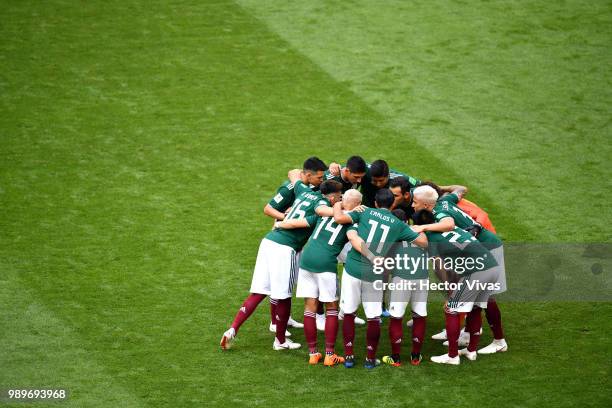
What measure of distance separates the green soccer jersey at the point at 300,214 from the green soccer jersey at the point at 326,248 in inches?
7.8

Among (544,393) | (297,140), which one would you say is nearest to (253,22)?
(297,140)

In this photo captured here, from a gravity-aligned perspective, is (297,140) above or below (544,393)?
above

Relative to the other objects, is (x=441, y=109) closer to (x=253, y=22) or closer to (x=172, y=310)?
(x=253, y=22)

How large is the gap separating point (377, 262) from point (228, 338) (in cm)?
167

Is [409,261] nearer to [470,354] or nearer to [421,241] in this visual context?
[421,241]

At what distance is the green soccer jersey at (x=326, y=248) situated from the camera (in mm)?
8258

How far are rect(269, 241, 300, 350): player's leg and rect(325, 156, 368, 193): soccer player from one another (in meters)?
0.95

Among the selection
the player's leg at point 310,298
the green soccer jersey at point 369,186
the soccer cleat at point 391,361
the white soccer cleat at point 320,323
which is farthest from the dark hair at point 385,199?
the white soccer cleat at point 320,323

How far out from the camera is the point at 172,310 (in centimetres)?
941

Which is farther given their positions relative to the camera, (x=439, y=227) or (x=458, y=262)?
(x=458, y=262)

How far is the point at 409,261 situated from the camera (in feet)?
26.8

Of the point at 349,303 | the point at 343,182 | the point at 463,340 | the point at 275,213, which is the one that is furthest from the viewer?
the point at 343,182

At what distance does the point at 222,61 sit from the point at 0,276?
19.7 feet

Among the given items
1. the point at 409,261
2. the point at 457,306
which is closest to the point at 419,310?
the point at 457,306
